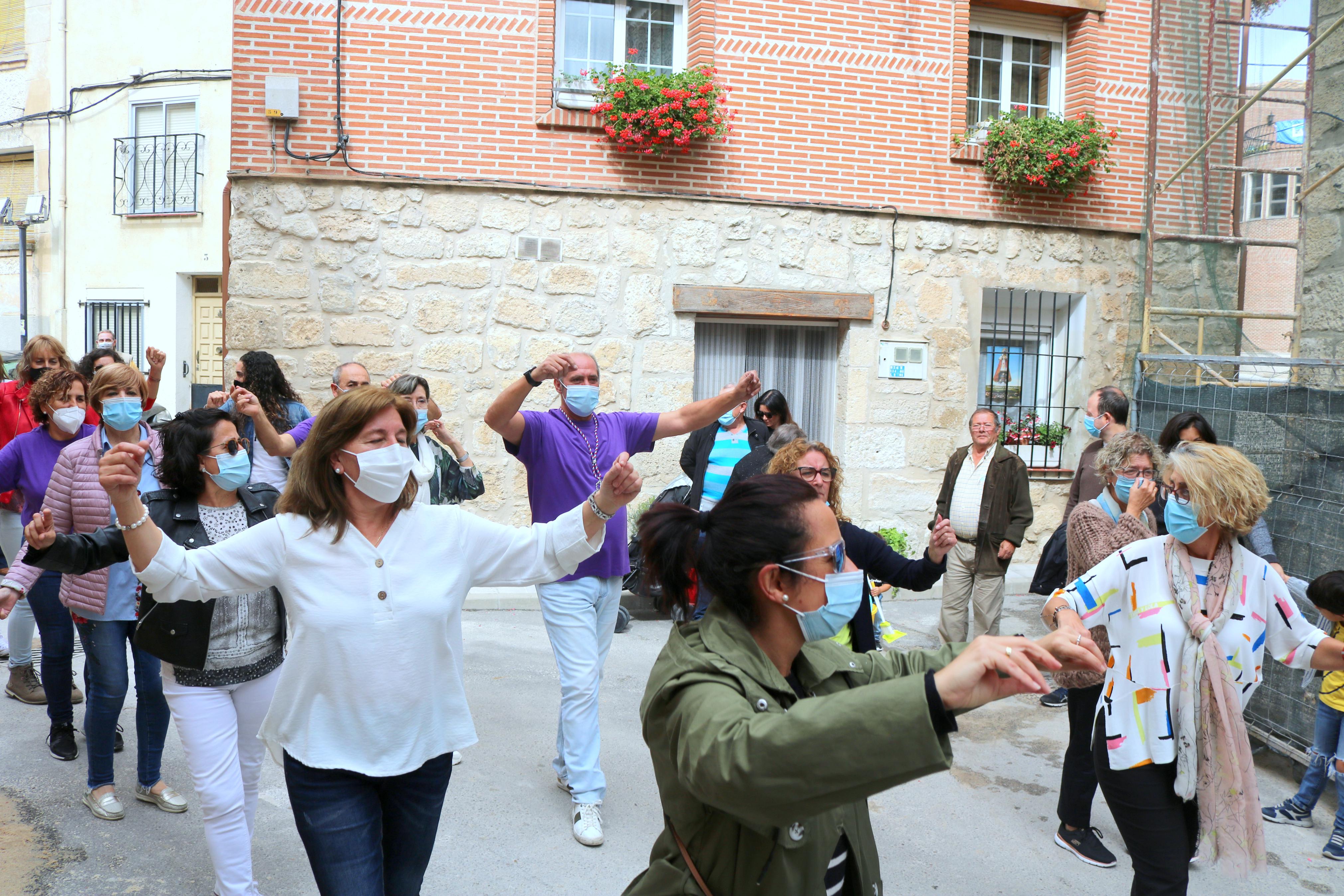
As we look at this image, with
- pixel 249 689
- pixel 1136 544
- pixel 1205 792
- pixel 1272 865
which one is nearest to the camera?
pixel 1205 792

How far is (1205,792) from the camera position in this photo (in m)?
3.03

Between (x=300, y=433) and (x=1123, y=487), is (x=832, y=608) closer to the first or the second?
(x=1123, y=487)

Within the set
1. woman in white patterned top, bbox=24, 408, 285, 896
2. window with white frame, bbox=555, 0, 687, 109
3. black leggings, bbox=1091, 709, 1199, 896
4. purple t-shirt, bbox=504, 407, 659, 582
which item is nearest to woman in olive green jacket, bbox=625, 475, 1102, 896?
black leggings, bbox=1091, 709, 1199, 896

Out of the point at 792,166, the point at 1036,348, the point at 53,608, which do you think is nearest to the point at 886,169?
the point at 792,166

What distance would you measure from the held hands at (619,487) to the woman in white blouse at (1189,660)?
1330 millimetres

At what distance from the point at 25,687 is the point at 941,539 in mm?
5098

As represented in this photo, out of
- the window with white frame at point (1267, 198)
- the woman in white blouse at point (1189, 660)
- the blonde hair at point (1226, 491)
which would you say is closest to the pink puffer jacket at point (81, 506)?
the woman in white blouse at point (1189, 660)

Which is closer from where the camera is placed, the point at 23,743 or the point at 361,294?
the point at 23,743

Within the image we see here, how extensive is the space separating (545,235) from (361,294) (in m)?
1.59

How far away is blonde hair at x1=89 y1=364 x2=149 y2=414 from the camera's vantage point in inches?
175

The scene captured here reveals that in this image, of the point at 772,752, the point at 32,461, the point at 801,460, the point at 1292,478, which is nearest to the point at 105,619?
the point at 32,461

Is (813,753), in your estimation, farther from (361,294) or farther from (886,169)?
(886,169)

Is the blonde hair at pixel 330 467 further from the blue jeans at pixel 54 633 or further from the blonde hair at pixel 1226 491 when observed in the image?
the blue jeans at pixel 54 633

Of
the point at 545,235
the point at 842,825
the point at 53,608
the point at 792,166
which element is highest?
the point at 792,166
